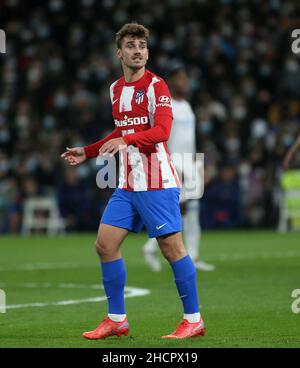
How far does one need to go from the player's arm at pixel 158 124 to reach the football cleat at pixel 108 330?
141cm

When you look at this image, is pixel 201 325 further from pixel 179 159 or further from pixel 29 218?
pixel 29 218

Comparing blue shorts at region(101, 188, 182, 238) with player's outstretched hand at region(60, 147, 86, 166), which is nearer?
blue shorts at region(101, 188, 182, 238)

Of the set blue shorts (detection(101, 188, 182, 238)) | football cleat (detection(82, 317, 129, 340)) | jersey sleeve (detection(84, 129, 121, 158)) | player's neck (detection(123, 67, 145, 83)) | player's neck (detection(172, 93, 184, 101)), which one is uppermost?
player's neck (detection(123, 67, 145, 83))

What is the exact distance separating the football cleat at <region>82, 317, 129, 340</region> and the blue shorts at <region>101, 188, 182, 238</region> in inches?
28.9

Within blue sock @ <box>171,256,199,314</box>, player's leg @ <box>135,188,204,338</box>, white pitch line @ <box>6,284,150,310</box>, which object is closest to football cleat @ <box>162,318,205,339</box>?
player's leg @ <box>135,188,204,338</box>

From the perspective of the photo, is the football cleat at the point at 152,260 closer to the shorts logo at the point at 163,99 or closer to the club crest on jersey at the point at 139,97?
the club crest on jersey at the point at 139,97

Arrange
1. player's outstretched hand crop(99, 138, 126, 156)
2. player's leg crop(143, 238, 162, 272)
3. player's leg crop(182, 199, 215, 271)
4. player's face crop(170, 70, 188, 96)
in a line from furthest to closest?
player's leg crop(182, 199, 215, 271), player's leg crop(143, 238, 162, 272), player's face crop(170, 70, 188, 96), player's outstretched hand crop(99, 138, 126, 156)

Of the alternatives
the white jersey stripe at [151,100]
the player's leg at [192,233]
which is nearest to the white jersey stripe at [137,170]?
the white jersey stripe at [151,100]

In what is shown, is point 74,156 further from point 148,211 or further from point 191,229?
point 191,229

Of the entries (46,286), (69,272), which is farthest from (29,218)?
(46,286)

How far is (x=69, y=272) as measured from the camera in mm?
14609

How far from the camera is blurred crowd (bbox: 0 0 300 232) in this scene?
25.3 meters

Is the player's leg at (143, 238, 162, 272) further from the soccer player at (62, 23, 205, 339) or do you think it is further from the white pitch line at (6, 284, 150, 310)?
the soccer player at (62, 23, 205, 339)

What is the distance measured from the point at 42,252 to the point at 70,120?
30.3 feet
